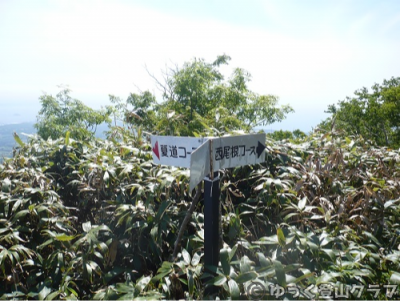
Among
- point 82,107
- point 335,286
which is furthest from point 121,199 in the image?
point 82,107

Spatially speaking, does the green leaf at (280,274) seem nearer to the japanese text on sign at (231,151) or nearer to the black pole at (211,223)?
the black pole at (211,223)

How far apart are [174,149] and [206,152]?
0.25 metres

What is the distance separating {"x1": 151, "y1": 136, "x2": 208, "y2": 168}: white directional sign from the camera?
4.67ft

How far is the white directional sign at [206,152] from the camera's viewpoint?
1.23 metres

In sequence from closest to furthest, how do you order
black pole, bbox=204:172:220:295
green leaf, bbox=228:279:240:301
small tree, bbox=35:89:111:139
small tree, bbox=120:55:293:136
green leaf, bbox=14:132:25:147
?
green leaf, bbox=228:279:240:301 → black pole, bbox=204:172:220:295 → green leaf, bbox=14:132:25:147 → small tree, bbox=120:55:293:136 → small tree, bbox=35:89:111:139

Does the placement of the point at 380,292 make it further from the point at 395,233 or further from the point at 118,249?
the point at 118,249

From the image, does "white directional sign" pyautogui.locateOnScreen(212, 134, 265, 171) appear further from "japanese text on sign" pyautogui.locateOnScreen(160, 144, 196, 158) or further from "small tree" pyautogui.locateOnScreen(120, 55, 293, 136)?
"small tree" pyautogui.locateOnScreen(120, 55, 293, 136)

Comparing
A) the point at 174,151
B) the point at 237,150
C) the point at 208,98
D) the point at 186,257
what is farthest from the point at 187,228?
the point at 208,98

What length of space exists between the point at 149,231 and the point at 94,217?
20.6 inches

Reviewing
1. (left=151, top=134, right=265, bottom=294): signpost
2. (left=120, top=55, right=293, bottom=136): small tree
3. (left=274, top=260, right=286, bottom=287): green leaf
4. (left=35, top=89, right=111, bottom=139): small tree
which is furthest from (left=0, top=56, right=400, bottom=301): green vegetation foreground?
(left=35, top=89, right=111, bottom=139): small tree

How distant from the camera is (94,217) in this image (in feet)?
6.66

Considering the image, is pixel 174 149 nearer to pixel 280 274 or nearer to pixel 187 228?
pixel 187 228

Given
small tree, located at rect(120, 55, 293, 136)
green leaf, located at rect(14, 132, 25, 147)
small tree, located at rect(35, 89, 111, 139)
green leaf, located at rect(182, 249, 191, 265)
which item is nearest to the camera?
green leaf, located at rect(182, 249, 191, 265)

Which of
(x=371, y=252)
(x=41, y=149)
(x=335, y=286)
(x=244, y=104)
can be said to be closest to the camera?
(x=335, y=286)
